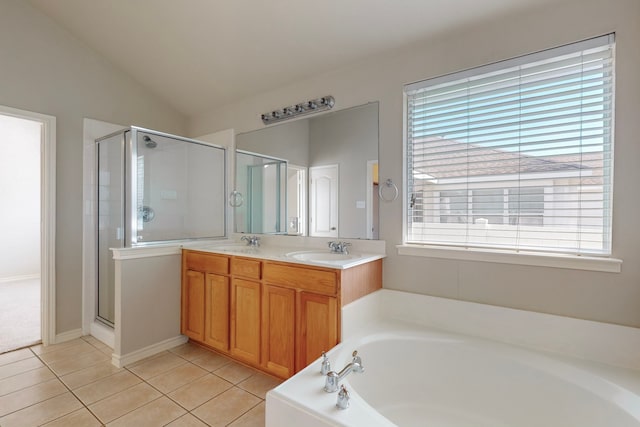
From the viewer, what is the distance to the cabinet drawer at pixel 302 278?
1.83 meters

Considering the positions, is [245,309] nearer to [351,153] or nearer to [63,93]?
[351,153]

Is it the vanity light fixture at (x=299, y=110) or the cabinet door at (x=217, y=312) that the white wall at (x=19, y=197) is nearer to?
the vanity light fixture at (x=299, y=110)

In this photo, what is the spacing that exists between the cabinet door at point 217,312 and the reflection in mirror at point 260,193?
70cm

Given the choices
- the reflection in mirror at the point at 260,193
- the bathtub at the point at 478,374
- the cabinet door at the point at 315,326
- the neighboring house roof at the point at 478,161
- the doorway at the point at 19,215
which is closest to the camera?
the bathtub at the point at 478,374

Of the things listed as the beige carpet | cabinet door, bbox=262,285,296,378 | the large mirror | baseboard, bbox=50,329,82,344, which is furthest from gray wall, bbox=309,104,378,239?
the beige carpet

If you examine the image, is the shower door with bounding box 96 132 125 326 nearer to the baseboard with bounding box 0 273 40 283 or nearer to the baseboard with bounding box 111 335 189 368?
the baseboard with bounding box 111 335 189 368

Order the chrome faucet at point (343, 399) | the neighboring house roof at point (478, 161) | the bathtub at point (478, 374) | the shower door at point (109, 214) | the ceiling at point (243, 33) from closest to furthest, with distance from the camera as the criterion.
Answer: the chrome faucet at point (343, 399), the bathtub at point (478, 374), the neighboring house roof at point (478, 161), the ceiling at point (243, 33), the shower door at point (109, 214)

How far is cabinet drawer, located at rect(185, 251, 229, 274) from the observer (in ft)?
7.99

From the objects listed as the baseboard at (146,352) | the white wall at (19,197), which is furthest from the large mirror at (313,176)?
the white wall at (19,197)

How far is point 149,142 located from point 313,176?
1.50 metres

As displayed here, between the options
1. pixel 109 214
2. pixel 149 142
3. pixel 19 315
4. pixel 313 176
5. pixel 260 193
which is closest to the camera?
pixel 313 176

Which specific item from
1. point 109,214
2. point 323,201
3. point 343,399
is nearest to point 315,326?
point 343,399

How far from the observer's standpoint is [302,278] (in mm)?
1942

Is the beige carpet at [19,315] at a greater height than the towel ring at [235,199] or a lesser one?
lesser
